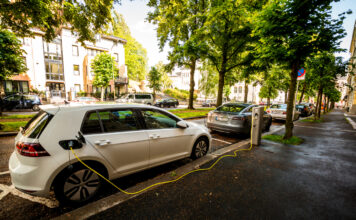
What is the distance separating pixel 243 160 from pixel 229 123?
2.50 meters

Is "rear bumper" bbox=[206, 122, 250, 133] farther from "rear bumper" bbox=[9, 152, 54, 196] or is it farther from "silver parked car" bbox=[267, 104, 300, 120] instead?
"silver parked car" bbox=[267, 104, 300, 120]

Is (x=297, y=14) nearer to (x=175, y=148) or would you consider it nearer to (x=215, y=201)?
(x=175, y=148)

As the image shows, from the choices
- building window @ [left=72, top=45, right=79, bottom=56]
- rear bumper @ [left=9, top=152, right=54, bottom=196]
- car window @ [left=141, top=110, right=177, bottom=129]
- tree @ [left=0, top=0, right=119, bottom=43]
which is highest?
building window @ [left=72, top=45, right=79, bottom=56]

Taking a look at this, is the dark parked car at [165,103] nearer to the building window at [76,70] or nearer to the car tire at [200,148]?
the building window at [76,70]

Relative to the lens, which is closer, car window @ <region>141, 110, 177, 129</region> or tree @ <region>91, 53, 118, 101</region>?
car window @ <region>141, 110, 177, 129</region>

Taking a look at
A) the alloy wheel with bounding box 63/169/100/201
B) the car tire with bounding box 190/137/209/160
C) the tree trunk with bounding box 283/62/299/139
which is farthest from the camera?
the tree trunk with bounding box 283/62/299/139

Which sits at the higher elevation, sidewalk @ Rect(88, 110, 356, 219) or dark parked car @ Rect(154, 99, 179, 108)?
dark parked car @ Rect(154, 99, 179, 108)

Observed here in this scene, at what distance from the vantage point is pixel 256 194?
283 cm

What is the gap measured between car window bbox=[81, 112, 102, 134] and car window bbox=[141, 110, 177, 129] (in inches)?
37.4

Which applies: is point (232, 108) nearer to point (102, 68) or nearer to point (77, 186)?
point (77, 186)

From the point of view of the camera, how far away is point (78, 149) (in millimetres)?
2455

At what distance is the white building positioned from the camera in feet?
80.5

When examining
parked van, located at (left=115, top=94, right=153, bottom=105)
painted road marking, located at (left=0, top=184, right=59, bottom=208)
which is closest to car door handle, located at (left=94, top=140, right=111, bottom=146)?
painted road marking, located at (left=0, top=184, right=59, bottom=208)

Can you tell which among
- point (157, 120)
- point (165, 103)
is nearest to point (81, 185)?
point (157, 120)
